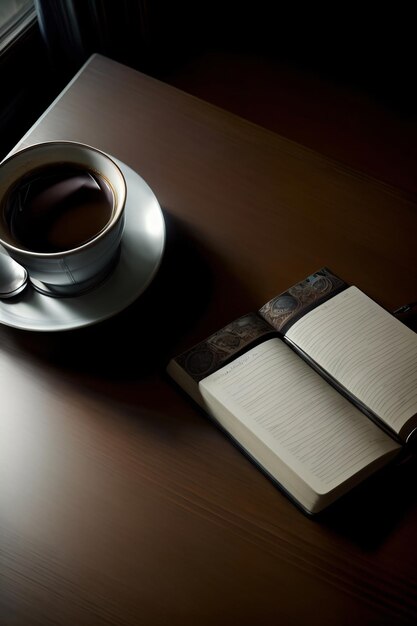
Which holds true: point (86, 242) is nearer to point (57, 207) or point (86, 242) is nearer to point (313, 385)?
point (57, 207)

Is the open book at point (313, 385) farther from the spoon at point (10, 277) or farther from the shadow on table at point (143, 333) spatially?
the spoon at point (10, 277)

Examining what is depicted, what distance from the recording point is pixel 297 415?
17.6 inches

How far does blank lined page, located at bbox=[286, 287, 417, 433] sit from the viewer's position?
0.46 meters

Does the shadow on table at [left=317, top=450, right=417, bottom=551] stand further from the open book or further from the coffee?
the coffee

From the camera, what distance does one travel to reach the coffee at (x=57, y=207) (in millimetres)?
478

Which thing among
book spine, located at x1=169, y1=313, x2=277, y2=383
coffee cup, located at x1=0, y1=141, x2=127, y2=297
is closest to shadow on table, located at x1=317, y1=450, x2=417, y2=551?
book spine, located at x1=169, y1=313, x2=277, y2=383

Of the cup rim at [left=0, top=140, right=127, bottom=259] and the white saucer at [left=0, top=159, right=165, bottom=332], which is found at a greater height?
the cup rim at [left=0, top=140, right=127, bottom=259]

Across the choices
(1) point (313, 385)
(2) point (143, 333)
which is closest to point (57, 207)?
(2) point (143, 333)

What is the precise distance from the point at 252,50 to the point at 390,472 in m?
0.71

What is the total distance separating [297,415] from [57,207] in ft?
0.85

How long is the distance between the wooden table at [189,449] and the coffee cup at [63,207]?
6 centimetres

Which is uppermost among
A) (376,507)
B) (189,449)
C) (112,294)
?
(112,294)

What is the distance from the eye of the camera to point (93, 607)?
41 cm

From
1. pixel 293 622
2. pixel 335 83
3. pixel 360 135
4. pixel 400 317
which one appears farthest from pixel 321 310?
pixel 335 83
